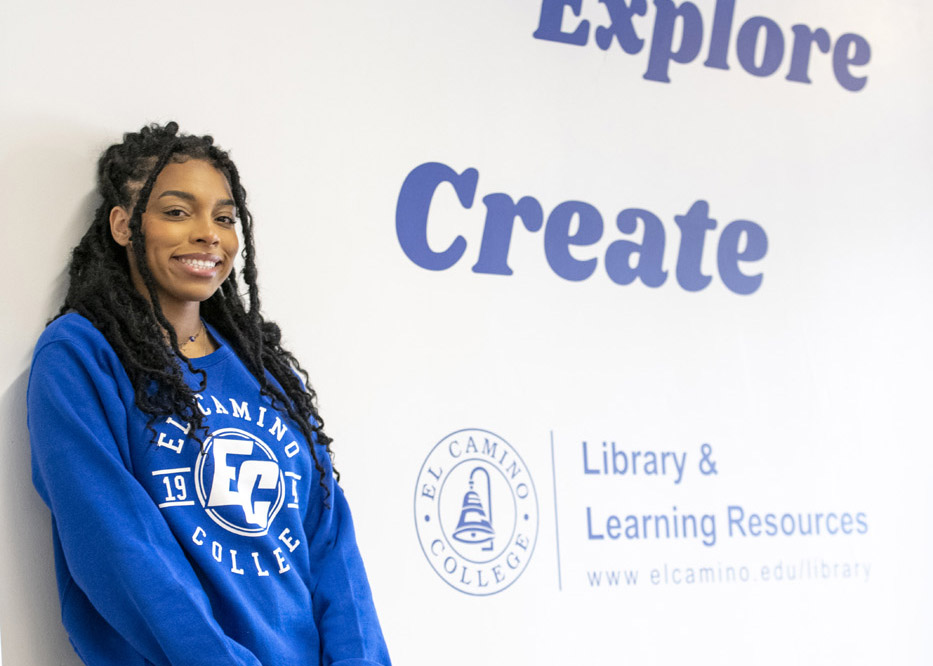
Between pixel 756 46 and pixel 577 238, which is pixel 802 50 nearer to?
pixel 756 46

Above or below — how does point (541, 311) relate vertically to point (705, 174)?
below

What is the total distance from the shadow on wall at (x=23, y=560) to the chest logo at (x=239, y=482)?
0.28 metres

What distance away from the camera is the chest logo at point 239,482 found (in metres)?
1.63

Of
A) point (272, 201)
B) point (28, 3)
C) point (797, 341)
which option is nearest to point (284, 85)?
point (272, 201)

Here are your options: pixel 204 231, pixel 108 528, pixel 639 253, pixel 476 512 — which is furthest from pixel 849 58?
pixel 108 528

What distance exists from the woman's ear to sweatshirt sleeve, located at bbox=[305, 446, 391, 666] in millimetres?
435

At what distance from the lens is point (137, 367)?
1.62m

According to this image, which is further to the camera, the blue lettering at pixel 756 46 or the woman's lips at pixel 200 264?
the blue lettering at pixel 756 46

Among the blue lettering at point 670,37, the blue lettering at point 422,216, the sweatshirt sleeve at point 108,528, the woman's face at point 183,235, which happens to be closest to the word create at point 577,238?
the blue lettering at point 422,216

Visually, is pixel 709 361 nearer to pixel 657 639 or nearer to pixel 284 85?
A: pixel 657 639

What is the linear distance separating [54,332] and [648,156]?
1218 mm

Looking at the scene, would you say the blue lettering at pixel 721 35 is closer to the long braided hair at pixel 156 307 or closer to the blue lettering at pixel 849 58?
the blue lettering at pixel 849 58

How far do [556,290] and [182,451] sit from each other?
0.84m

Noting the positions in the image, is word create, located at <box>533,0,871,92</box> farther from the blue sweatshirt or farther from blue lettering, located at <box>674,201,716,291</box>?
the blue sweatshirt
